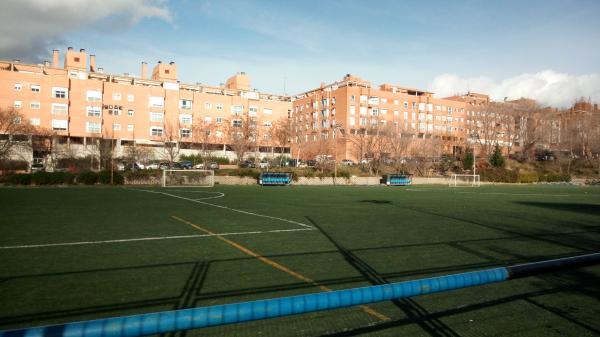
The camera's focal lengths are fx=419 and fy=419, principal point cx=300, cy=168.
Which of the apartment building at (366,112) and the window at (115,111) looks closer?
the window at (115,111)

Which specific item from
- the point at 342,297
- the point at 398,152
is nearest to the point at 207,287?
the point at 342,297

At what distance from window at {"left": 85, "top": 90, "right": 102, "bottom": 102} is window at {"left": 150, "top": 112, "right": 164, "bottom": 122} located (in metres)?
9.62

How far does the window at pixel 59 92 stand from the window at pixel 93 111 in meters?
4.26

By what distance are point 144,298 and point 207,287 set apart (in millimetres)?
970

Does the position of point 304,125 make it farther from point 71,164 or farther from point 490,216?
point 490,216

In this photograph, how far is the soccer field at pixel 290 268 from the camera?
5.25 metres

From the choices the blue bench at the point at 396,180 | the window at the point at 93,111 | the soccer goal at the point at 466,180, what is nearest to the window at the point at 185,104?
the window at the point at 93,111

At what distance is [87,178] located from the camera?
34500mm

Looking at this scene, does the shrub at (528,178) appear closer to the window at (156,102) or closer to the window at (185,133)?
the window at (185,133)

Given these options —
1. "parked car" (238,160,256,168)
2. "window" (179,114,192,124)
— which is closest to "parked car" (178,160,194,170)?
"parked car" (238,160,256,168)

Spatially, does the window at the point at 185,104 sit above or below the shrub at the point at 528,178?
above

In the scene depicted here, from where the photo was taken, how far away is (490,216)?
17.8 m

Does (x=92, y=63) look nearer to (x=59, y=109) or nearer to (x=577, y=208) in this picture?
(x=59, y=109)

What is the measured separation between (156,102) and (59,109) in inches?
657
